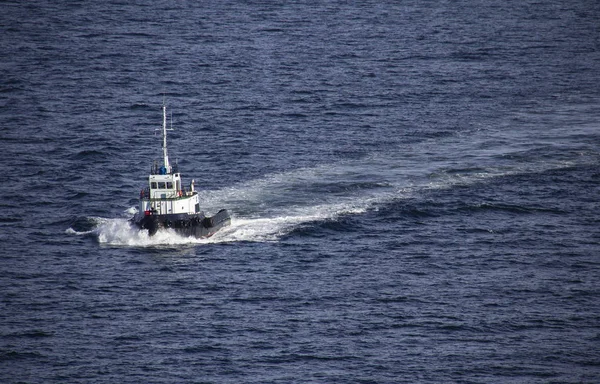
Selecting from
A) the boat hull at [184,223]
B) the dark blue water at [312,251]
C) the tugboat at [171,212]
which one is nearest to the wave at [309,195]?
the dark blue water at [312,251]

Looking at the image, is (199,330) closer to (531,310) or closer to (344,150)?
(531,310)

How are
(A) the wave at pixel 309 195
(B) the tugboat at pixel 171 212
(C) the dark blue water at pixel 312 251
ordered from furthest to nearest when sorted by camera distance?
(A) the wave at pixel 309 195
(B) the tugboat at pixel 171 212
(C) the dark blue water at pixel 312 251

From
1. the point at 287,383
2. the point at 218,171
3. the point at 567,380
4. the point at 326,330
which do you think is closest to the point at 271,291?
the point at 326,330

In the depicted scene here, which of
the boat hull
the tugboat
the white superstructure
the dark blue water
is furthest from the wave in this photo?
the white superstructure

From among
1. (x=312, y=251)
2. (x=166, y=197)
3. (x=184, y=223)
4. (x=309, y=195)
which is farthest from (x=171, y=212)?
(x=309, y=195)

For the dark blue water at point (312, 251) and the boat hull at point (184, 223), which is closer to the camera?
the dark blue water at point (312, 251)

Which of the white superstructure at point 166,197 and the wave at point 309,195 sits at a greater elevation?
the white superstructure at point 166,197

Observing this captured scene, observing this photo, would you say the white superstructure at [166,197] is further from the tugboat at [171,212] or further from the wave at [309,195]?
the wave at [309,195]

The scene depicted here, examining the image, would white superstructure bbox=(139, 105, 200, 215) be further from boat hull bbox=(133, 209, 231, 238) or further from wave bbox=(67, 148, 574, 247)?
wave bbox=(67, 148, 574, 247)

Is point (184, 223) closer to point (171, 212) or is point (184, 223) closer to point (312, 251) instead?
point (171, 212)
